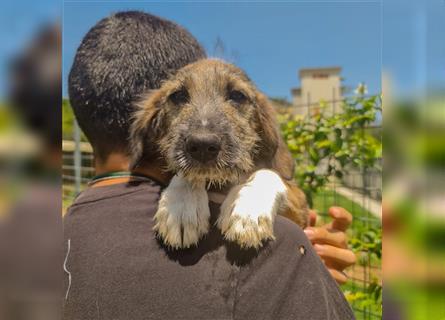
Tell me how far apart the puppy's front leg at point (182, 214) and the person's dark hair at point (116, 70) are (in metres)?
0.47

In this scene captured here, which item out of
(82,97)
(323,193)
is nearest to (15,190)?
(82,97)

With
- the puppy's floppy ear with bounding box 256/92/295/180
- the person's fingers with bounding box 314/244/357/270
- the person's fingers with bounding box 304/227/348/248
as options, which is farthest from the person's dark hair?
the person's fingers with bounding box 314/244/357/270

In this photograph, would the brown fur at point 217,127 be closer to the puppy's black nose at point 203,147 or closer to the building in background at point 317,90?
the puppy's black nose at point 203,147

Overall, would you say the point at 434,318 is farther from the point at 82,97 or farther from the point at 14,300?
the point at 82,97

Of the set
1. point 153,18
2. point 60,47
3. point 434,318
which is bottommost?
point 434,318

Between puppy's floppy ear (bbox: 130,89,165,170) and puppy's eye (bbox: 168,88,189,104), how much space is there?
2.8 inches

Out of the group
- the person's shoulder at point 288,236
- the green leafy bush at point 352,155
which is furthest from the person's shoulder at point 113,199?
the green leafy bush at point 352,155

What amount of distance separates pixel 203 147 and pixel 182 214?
39cm

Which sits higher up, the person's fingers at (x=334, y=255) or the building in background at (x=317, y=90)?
the building in background at (x=317, y=90)

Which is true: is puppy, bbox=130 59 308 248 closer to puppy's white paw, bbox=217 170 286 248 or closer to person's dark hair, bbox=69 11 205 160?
puppy's white paw, bbox=217 170 286 248

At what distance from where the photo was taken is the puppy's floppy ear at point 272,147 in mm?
3107

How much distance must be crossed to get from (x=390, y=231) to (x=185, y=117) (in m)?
2.04

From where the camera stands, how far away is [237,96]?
316cm

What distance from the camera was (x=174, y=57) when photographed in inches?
108
